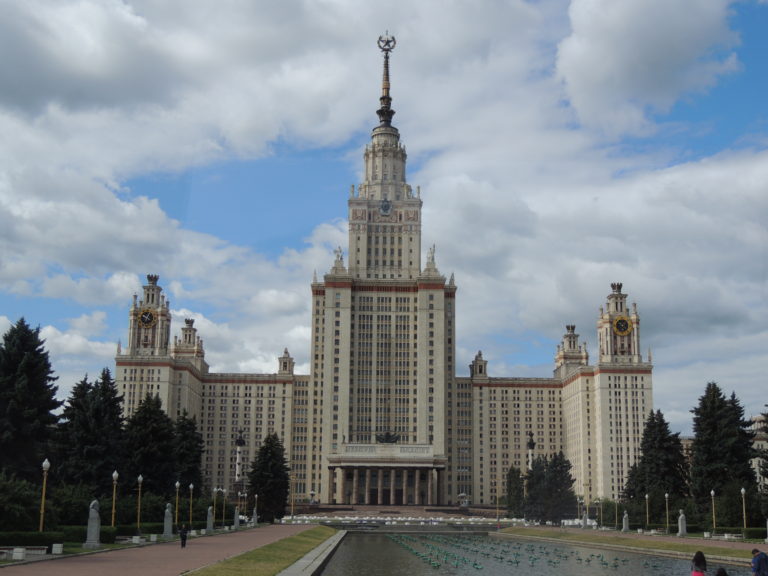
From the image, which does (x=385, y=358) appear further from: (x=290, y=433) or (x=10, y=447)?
(x=10, y=447)

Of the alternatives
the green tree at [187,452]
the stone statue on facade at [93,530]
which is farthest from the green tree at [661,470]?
the stone statue on facade at [93,530]

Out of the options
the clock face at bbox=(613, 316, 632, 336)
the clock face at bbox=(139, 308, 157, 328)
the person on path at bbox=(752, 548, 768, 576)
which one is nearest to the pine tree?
the clock face at bbox=(613, 316, 632, 336)

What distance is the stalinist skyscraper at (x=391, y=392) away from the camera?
171 meters

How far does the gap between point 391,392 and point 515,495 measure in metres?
42.6

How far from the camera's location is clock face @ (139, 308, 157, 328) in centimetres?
17712

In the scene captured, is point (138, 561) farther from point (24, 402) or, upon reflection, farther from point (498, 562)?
point (24, 402)

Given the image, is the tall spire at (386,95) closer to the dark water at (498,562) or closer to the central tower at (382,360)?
the central tower at (382,360)

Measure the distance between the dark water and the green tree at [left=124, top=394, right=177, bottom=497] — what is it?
26.4 meters

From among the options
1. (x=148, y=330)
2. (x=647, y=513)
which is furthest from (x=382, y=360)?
(x=647, y=513)

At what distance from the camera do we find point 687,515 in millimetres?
87875

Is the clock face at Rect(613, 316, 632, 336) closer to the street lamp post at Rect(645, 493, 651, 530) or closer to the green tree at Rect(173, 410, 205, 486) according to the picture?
the street lamp post at Rect(645, 493, 651, 530)

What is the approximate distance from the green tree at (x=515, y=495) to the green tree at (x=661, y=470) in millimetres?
29492

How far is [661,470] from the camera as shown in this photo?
10094 centimetres

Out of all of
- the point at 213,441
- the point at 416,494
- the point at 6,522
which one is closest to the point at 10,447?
the point at 6,522
